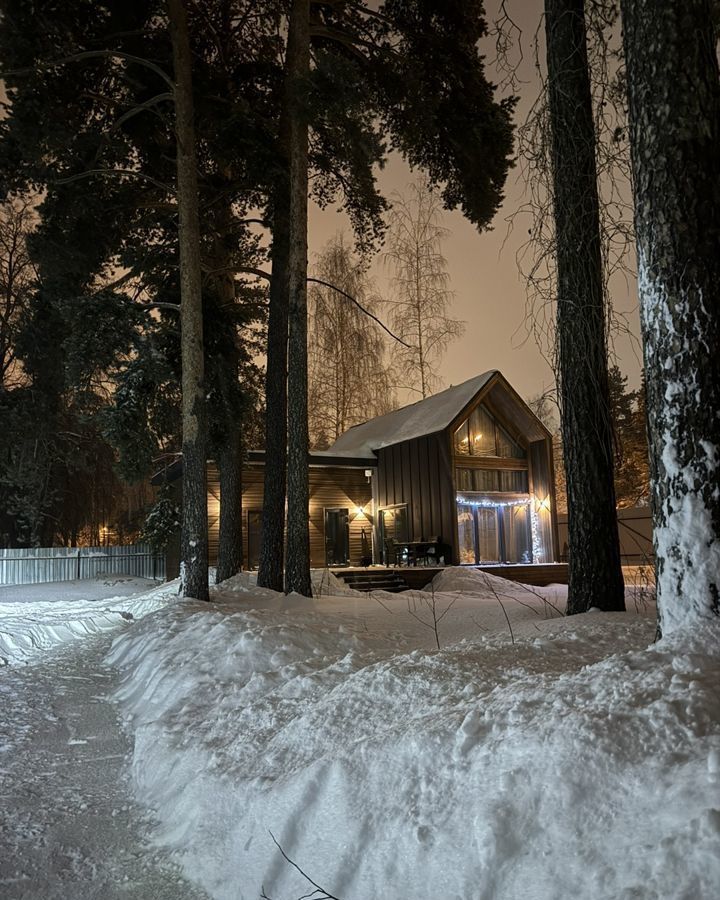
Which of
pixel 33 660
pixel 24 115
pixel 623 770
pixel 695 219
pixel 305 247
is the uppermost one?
pixel 24 115

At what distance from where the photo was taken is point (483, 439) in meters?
21.7

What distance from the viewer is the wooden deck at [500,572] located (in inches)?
677

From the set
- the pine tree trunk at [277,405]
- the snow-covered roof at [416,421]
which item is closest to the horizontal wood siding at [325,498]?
the snow-covered roof at [416,421]

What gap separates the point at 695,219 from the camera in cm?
350

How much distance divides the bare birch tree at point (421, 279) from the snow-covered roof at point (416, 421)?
488 centimetres

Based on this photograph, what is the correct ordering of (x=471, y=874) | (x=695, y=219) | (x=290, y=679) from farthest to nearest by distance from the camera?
(x=290, y=679), (x=695, y=219), (x=471, y=874)

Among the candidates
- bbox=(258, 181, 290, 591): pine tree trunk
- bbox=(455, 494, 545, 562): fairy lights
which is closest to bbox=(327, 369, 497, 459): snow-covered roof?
bbox=(455, 494, 545, 562): fairy lights

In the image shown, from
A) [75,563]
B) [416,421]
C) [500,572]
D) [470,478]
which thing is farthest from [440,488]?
[75,563]

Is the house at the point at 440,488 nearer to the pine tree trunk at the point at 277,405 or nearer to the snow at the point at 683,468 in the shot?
the pine tree trunk at the point at 277,405

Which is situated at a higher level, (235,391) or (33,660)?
(235,391)

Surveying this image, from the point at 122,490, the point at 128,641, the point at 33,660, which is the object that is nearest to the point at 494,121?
the point at 128,641

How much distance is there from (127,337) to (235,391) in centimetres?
255

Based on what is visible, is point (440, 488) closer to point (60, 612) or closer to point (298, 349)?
point (298, 349)

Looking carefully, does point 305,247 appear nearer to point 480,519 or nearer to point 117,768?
point 117,768
